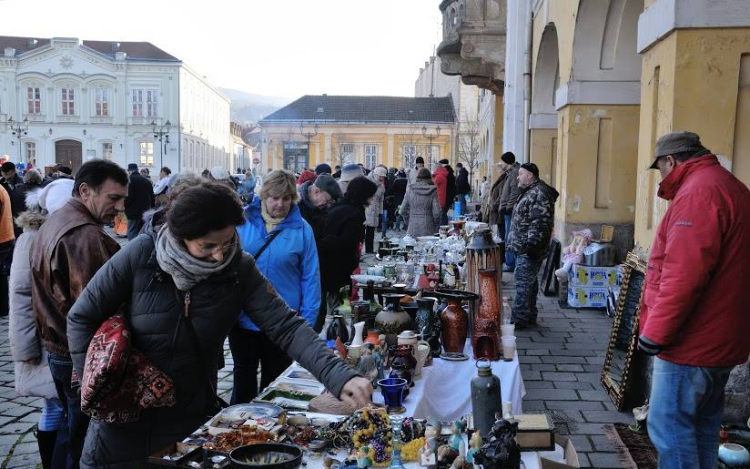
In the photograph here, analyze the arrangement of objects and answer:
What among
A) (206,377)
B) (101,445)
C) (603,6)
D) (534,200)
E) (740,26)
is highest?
(603,6)

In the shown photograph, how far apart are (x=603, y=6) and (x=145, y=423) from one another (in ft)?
27.2

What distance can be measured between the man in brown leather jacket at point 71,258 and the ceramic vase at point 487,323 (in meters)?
2.19

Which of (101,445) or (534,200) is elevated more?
(534,200)

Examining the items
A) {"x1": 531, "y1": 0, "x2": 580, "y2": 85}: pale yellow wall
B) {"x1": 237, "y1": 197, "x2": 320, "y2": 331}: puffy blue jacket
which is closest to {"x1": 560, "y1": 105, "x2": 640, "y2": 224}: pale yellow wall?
{"x1": 531, "y1": 0, "x2": 580, "y2": 85}: pale yellow wall

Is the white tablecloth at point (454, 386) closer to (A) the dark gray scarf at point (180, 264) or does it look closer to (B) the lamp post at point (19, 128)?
(A) the dark gray scarf at point (180, 264)

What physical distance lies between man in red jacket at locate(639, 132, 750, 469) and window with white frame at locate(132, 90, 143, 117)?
60.2 meters

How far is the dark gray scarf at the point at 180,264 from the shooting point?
266 centimetres

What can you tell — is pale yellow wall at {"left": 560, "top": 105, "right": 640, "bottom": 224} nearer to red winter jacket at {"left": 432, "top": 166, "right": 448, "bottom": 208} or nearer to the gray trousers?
the gray trousers

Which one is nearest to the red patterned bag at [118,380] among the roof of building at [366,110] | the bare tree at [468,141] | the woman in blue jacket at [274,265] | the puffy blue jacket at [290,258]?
the woman in blue jacket at [274,265]

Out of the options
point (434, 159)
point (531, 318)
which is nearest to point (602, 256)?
point (531, 318)

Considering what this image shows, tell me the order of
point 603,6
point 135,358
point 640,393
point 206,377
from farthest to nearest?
1. point 603,6
2. point 640,393
3. point 206,377
4. point 135,358

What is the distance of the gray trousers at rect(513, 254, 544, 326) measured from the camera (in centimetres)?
808

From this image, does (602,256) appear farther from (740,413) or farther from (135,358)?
(135,358)

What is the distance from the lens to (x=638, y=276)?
19.7 feet
